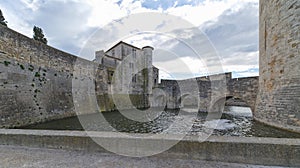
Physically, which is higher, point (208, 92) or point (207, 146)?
point (208, 92)

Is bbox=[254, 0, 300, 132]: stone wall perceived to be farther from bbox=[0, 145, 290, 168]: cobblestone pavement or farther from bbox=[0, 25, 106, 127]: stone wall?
bbox=[0, 25, 106, 127]: stone wall

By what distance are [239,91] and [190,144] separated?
13.0 meters

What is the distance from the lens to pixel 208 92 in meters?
17.0

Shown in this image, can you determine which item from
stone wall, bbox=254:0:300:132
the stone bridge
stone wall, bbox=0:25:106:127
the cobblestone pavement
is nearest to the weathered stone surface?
the cobblestone pavement

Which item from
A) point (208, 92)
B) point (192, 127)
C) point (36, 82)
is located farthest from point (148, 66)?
point (192, 127)

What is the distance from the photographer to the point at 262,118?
971 cm

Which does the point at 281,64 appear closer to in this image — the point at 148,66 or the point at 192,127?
the point at 192,127

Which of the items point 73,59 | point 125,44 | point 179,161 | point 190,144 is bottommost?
point 179,161

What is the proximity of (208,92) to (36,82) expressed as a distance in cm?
1453

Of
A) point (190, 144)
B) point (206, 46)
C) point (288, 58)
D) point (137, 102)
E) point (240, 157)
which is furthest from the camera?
point (137, 102)

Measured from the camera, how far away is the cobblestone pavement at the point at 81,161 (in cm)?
213

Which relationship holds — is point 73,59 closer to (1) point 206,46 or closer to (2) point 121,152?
(1) point 206,46

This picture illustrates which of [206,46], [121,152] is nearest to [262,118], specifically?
[206,46]

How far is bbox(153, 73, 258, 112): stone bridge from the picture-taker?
12.9 meters
